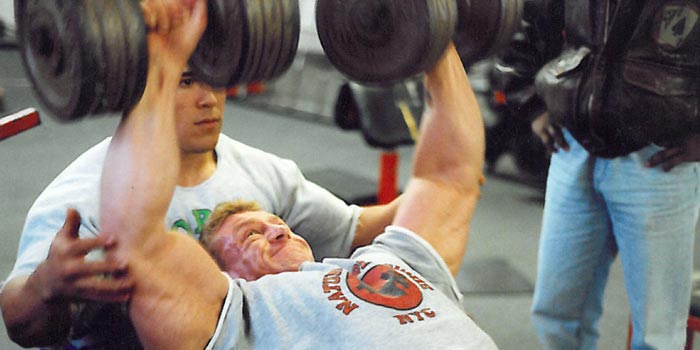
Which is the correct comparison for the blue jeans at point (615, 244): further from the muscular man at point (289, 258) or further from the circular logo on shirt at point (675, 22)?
the muscular man at point (289, 258)

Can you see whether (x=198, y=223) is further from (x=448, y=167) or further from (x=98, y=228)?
(x=448, y=167)

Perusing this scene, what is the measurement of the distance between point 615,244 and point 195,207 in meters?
1.03

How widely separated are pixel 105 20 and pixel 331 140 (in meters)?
4.70

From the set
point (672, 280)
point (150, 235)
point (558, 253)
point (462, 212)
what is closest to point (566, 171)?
point (558, 253)

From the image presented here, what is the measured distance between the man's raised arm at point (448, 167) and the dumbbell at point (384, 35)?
21 cm

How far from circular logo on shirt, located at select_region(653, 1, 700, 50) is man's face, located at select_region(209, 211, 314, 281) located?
34.0 inches

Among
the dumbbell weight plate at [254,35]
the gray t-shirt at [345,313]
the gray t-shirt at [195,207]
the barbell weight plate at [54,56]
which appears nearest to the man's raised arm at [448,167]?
the gray t-shirt at [345,313]

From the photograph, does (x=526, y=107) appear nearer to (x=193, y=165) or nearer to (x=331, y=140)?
(x=193, y=165)

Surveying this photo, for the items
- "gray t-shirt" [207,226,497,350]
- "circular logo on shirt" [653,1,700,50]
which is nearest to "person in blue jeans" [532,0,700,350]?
"circular logo on shirt" [653,1,700,50]

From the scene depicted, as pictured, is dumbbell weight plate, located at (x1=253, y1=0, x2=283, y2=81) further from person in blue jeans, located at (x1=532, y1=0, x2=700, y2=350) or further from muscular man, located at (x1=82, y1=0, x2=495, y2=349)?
person in blue jeans, located at (x1=532, y1=0, x2=700, y2=350)

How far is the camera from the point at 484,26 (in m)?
1.32

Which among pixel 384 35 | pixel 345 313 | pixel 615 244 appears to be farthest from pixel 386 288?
pixel 615 244

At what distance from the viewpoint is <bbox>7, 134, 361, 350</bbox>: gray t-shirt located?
1317 millimetres

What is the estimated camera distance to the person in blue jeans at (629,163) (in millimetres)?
1654
